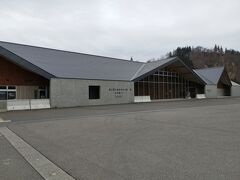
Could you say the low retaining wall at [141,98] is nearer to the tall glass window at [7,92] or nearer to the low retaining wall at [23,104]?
the low retaining wall at [23,104]

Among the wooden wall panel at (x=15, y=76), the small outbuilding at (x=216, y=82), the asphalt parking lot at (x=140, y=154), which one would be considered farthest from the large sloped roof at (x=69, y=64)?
the asphalt parking lot at (x=140, y=154)

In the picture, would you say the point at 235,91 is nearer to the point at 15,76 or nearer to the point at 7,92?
the point at 15,76

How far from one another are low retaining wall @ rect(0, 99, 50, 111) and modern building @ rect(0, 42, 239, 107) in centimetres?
76

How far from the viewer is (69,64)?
99.3 feet

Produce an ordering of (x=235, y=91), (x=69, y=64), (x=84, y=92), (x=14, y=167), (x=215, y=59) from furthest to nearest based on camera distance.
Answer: (x=215, y=59) < (x=235, y=91) < (x=69, y=64) < (x=84, y=92) < (x=14, y=167)

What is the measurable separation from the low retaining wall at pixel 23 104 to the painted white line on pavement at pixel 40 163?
51.2 ft

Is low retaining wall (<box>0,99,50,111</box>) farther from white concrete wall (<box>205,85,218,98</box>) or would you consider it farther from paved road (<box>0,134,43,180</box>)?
white concrete wall (<box>205,85,218,98</box>)

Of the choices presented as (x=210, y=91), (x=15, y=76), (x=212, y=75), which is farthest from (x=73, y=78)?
(x=212, y=75)

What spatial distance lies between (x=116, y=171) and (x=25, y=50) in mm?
26461

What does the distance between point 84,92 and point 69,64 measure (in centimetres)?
446

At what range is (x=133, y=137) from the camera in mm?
8633

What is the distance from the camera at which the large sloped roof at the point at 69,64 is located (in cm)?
2502

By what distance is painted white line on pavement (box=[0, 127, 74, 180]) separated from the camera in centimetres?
493

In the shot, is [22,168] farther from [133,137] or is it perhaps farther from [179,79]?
[179,79]
